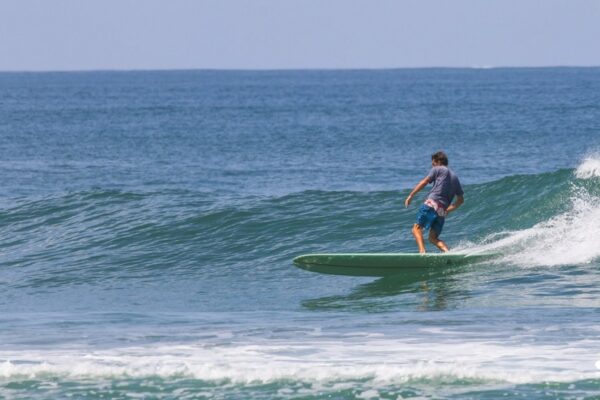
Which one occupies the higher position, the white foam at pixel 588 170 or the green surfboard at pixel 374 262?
the white foam at pixel 588 170

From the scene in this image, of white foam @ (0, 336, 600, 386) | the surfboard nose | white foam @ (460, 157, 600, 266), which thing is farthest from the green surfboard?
white foam @ (0, 336, 600, 386)

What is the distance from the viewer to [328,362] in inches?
393

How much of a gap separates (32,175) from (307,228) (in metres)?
19.1

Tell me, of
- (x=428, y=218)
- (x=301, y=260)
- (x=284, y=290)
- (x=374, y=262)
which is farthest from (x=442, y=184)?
(x=284, y=290)

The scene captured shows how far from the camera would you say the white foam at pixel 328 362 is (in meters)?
9.41

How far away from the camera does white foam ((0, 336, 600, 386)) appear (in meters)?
Answer: 9.41

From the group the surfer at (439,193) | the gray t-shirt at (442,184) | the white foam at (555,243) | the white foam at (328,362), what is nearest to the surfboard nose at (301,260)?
the surfer at (439,193)

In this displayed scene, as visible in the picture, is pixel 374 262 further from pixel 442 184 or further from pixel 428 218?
pixel 442 184

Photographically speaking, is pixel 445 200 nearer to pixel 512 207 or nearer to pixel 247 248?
pixel 247 248

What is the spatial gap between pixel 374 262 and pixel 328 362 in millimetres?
5252

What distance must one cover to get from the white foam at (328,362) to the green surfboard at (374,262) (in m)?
4.11

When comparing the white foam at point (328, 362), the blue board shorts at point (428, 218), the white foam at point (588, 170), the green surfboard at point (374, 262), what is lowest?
the white foam at point (328, 362)

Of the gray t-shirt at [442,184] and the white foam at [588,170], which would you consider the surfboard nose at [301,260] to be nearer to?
the gray t-shirt at [442,184]

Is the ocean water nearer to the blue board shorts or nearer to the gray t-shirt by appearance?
the blue board shorts
